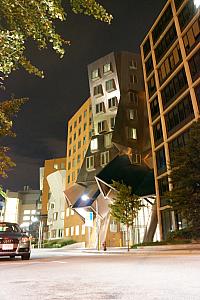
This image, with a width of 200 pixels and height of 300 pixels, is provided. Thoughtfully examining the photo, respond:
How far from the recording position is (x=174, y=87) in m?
32.2

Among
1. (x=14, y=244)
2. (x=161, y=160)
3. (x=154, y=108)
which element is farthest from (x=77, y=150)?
(x=14, y=244)

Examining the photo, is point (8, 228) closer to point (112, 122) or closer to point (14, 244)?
point (14, 244)

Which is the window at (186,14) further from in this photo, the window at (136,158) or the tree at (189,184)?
the window at (136,158)

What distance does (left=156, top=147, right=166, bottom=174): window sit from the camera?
108 feet

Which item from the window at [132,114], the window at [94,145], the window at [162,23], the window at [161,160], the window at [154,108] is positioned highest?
the window at [162,23]

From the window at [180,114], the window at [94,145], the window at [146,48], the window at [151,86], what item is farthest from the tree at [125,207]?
the window at [146,48]

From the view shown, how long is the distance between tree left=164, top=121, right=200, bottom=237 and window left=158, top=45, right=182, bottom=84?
552 inches

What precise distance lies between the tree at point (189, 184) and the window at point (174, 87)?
11.1 m

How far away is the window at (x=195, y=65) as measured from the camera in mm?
27891

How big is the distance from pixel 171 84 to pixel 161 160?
→ 886cm

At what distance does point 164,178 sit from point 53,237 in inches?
1651

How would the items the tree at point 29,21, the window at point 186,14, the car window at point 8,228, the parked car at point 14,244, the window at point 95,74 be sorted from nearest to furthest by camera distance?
1. the tree at point 29,21
2. the parked car at point 14,244
3. the car window at point 8,228
4. the window at point 186,14
5. the window at point 95,74

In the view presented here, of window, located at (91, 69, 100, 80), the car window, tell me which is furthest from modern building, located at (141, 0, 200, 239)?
the car window

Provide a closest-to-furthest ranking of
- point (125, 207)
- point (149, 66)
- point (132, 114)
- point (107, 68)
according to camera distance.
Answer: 1. point (125, 207)
2. point (149, 66)
3. point (132, 114)
4. point (107, 68)
